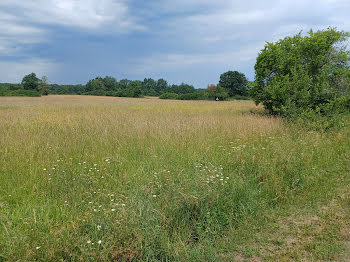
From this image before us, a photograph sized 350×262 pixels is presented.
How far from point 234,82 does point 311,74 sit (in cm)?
7365

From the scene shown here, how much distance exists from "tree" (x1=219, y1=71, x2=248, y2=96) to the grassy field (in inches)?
3105

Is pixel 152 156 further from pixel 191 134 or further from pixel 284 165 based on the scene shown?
pixel 284 165

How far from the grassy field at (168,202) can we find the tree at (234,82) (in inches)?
3105

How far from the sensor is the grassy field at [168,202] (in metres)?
2.92

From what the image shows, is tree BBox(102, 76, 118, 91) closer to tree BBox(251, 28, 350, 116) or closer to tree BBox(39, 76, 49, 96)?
tree BBox(39, 76, 49, 96)

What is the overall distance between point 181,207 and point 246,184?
1.51 m

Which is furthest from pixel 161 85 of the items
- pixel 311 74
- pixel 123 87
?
pixel 311 74

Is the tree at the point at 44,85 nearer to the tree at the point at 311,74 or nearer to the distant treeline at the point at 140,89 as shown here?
the distant treeline at the point at 140,89

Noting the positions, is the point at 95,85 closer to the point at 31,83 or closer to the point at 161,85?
the point at 31,83

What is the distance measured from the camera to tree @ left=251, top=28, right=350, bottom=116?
1114 cm

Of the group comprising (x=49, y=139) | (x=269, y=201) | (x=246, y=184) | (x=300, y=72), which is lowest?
(x=269, y=201)

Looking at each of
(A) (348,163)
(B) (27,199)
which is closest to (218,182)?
(B) (27,199)

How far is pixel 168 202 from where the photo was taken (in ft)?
11.9

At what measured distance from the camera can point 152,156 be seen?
561cm
